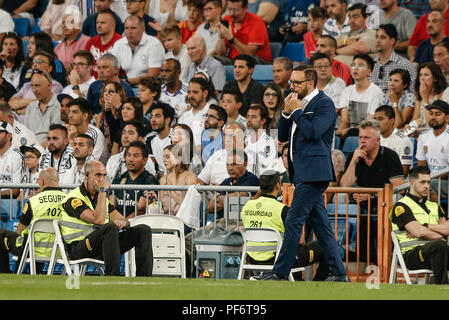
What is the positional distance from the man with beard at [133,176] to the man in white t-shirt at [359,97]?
2988 millimetres

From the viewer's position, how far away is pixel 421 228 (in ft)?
38.9

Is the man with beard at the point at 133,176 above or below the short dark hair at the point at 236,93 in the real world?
below

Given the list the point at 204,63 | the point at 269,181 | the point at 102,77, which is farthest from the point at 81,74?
the point at 269,181

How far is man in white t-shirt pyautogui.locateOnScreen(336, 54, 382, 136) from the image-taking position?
15625mm

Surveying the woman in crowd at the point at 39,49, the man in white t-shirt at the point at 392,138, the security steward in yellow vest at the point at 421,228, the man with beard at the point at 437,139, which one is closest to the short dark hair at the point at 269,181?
the security steward in yellow vest at the point at 421,228

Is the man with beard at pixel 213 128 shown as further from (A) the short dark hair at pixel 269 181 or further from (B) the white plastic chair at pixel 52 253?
(B) the white plastic chair at pixel 52 253

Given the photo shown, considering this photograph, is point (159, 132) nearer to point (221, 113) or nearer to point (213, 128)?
point (213, 128)

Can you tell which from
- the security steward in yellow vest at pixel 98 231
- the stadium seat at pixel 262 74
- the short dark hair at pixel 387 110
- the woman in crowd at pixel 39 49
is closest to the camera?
the security steward in yellow vest at pixel 98 231

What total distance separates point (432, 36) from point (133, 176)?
17.1ft

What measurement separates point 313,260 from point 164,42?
706cm

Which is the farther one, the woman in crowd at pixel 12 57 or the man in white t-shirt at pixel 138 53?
the woman in crowd at pixel 12 57

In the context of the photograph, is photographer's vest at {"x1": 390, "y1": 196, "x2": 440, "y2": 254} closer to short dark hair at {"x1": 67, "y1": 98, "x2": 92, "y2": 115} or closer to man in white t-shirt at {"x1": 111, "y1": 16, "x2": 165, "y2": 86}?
short dark hair at {"x1": 67, "y1": 98, "x2": 92, "y2": 115}

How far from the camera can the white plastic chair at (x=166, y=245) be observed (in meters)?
12.9

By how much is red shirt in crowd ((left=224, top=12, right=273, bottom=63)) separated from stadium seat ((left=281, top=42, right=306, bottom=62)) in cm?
33
